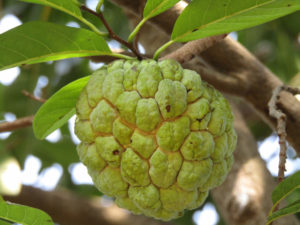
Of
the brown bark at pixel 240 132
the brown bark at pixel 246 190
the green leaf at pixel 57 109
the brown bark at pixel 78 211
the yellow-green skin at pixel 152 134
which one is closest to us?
the yellow-green skin at pixel 152 134

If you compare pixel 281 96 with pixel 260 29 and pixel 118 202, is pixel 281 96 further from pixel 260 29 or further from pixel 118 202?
pixel 260 29

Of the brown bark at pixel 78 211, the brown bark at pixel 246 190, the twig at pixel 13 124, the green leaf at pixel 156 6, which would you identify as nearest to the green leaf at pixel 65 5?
the green leaf at pixel 156 6

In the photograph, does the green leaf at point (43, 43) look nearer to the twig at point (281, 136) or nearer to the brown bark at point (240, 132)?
the brown bark at point (240, 132)

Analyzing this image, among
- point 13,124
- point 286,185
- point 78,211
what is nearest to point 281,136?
point 286,185

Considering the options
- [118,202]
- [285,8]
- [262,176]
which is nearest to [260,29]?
[262,176]

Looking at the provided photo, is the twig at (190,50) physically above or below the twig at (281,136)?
above

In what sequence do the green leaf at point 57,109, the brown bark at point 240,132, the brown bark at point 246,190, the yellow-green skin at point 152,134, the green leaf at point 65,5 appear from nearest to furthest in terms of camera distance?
A: the yellow-green skin at point 152,134
the green leaf at point 65,5
the green leaf at point 57,109
the brown bark at point 240,132
the brown bark at point 246,190
